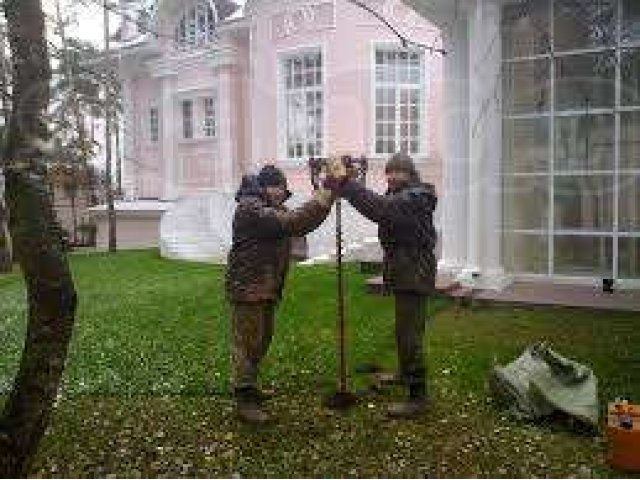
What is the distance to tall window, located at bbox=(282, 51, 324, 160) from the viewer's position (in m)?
19.4

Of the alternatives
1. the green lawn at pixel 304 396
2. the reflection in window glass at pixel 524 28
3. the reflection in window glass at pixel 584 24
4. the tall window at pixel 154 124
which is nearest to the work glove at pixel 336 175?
the green lawn at pixel 304 396

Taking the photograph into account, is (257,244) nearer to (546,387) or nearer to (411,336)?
(411,336)

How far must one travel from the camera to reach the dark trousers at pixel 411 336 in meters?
6.15

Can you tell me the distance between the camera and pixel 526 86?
35.9ft

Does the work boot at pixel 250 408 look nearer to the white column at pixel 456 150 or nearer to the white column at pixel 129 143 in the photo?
the white column at pixel 456 150

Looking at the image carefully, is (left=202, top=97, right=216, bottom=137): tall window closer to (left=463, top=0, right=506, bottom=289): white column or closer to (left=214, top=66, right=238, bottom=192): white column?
(left=214, top=66, right=238, bottom=192): white column

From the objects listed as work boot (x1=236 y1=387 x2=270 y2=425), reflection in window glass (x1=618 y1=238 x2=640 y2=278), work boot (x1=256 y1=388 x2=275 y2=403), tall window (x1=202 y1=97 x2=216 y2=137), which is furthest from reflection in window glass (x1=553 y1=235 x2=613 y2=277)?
tall window (x1=202 y1=97 x2=216 y2=137)

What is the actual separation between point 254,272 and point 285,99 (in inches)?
566

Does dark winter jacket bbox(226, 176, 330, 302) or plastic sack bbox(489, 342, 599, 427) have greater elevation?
dark winter jacket bbox(226, 176, 330, 302)

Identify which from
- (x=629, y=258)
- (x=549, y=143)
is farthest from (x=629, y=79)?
(x=629, y=258)

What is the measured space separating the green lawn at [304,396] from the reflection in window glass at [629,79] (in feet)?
8.67

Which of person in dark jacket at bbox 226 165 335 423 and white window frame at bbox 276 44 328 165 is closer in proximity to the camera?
person in dark jacket at bbox 226 165 335 423

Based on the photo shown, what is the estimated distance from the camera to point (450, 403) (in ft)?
21.4

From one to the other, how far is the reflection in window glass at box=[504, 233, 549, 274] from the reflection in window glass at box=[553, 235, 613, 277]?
0.52ft
